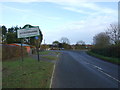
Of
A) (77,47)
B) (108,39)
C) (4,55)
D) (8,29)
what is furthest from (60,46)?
(4,55)

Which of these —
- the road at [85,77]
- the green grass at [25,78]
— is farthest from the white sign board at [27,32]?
the road at [85,77]

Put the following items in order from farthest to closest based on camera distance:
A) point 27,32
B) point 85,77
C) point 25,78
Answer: point 27,32 < point 85,77 < point 25,78

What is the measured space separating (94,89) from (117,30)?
4673cm

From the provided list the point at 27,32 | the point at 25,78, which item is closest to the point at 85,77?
the point at 25,78

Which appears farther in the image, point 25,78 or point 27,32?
point 27,32

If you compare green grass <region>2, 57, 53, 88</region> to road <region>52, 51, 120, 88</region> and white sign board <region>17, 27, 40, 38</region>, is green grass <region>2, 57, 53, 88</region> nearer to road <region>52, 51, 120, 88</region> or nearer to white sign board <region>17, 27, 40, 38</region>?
road <region>52, 51, 120, 88</region>

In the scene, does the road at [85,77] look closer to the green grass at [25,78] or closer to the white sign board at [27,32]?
the green grass at [25,78]

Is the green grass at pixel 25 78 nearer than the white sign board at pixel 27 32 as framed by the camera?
Yes

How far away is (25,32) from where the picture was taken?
490 inches

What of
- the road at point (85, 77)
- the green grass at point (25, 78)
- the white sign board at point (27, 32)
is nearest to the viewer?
the green grass at point (25, 78)

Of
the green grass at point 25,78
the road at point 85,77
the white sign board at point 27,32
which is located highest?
the white sign board at point 27,32

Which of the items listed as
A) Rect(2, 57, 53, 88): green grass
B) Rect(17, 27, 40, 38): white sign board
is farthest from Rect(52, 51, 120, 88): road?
Rect(17, 27, 40, 38): white sign board

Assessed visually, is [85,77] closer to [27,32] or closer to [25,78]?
[25,78]

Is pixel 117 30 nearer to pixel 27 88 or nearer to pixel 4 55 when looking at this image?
pixel 4 55
